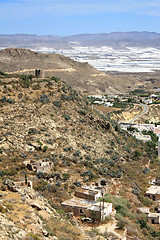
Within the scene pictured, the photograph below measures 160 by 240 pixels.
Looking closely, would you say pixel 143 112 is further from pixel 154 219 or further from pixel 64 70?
pixel 154 219

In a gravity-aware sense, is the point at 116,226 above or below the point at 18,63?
below

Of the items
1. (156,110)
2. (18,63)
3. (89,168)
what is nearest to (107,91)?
(18,63)

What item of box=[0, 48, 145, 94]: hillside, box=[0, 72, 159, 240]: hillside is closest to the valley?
box=[0, 72, 159, 240]: hillside

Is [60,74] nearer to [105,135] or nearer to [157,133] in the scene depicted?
[157,133]

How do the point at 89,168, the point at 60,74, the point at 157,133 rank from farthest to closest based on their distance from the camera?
1. the point at 60,74
2. the point at 157,133
3. the point at 89,168

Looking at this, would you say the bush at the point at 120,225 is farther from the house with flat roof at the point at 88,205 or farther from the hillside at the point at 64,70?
the hillside at the point at 64,70

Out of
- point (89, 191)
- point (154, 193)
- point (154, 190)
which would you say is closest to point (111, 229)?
point (89, 191)

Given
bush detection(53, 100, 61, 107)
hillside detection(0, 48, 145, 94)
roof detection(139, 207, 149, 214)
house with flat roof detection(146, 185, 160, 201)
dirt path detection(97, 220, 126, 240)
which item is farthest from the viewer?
hillside detection(0, 48, 145, 94)

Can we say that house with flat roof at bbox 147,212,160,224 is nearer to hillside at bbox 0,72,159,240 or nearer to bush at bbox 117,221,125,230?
hillside at bbox 0,72,159,240
